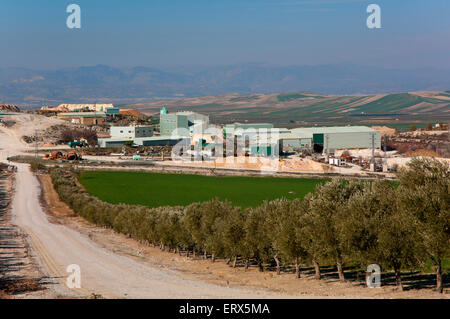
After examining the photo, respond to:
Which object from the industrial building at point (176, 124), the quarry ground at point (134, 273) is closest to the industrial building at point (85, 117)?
the industrial building at point (176, 124)

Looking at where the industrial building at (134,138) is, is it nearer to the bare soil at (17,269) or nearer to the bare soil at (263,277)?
the bare soil at (17,269)

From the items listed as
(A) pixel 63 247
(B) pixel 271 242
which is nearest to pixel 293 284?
(B) pixel 271 242

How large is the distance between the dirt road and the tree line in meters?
3.23

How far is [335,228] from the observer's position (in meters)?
23.3

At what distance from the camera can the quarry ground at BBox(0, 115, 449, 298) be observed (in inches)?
865

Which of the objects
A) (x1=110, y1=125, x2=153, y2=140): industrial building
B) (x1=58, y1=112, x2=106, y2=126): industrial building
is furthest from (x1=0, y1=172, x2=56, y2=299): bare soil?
(x1=58, y1=112, x2=106, y2=126): industrial building

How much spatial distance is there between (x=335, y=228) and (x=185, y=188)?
116ft

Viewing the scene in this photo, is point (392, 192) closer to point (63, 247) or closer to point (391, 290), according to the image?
point (391, 290)

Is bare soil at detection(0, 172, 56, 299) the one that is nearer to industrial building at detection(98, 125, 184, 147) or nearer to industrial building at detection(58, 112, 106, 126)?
industrial building at detection(98, 125, 184, 147)

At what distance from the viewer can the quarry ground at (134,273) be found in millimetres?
21969

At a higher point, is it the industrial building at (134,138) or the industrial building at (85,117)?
the industrial building at (85,117)

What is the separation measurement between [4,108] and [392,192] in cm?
14133

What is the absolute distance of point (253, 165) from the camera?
75562 millimetres

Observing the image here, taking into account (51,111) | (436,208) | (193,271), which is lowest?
(193,271)
